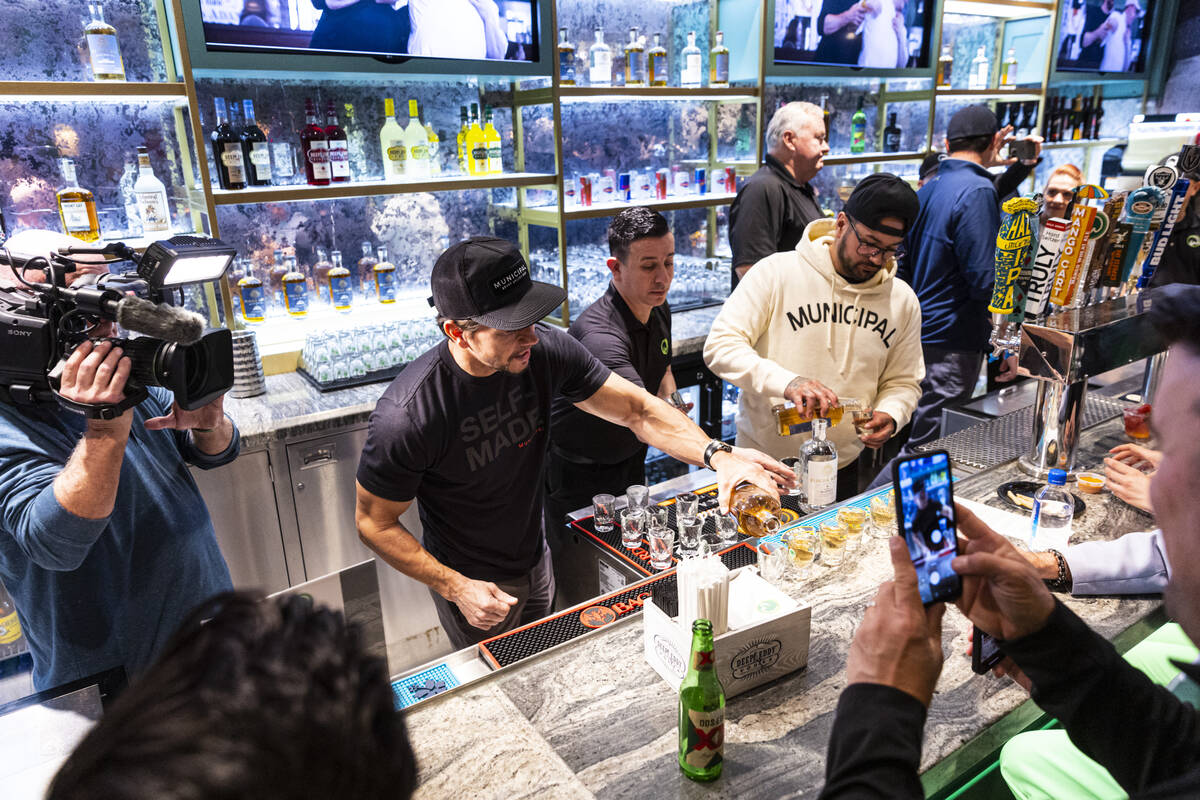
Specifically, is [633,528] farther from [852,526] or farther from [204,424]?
[204,424]

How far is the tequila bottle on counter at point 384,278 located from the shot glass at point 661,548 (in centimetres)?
239

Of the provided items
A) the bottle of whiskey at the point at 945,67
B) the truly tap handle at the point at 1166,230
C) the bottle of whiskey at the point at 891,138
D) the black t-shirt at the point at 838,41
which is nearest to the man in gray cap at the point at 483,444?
the truly tap handle at the point at 1166,230

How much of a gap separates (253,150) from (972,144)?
3411 millimetres

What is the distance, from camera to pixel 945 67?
584 centimetres

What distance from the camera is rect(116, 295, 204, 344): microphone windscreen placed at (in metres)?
Result: 1.36

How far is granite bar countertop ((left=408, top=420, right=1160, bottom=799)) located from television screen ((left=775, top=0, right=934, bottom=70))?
3.84 m

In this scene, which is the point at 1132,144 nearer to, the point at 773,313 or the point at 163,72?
the point at 773,313

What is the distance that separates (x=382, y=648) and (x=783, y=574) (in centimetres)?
84

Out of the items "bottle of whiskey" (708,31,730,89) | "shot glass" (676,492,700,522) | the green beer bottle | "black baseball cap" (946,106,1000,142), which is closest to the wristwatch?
"shot glass" (676,492,700,522)

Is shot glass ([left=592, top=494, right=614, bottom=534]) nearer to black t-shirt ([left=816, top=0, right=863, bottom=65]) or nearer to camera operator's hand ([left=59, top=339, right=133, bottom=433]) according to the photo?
camera operator's hand ([left=59, top=339, right=133, bottom=433])

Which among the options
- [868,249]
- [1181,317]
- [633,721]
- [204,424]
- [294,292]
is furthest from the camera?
[294,292]

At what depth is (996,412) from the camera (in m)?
3.22

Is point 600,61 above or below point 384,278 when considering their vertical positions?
above

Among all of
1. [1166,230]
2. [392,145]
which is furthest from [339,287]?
[1166,230]
